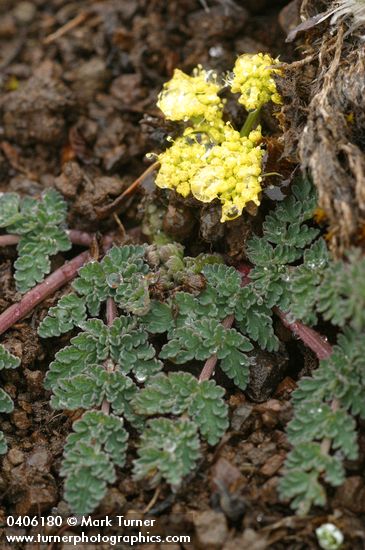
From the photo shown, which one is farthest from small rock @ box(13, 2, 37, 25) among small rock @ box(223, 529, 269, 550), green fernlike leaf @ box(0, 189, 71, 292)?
small rock @ box(223, 529, 269, 550)

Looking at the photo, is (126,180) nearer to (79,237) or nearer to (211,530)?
(79,237)

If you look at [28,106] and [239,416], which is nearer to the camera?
[239,416]

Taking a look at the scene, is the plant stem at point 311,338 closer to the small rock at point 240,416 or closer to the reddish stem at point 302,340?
the reddish stem at point 302,340

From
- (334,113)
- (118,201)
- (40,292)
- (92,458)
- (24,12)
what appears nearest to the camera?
(92,458)

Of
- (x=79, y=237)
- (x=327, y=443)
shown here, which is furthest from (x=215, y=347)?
(x=79, y=237)

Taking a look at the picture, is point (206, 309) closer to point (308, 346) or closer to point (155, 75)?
point (308, 346)

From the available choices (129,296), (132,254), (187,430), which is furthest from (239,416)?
(132,254)

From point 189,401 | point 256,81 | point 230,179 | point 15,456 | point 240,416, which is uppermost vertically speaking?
point 256,81
